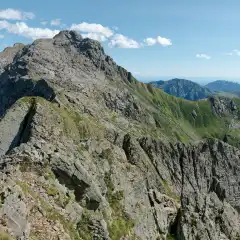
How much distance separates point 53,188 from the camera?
4391 centimetres

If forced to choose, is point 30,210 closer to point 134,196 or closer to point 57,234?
point 57,234

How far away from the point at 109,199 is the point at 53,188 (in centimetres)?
2054

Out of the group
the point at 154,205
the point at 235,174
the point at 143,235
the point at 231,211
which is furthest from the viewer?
the point at 235,174

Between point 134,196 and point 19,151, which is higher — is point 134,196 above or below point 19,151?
below

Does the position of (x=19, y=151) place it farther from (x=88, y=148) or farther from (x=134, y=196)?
(x=134, y=196)

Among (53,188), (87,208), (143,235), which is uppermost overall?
(53,188)

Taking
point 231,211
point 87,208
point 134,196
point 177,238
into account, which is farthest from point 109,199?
point 231,211

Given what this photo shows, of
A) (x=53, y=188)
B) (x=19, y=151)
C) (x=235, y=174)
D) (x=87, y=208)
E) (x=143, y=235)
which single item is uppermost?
(x=19, y=151)

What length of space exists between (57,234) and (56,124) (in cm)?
5134

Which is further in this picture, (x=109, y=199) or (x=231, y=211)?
(x=231, y=211)

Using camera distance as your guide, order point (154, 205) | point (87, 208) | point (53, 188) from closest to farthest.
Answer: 1. point (53, 188)
2. point (87, 208)
3. point (154, 205)

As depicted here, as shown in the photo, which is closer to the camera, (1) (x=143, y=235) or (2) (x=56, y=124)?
(1) (x=143, y=235)

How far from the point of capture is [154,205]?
74.2 metres

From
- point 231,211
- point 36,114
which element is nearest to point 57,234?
point 36,114
